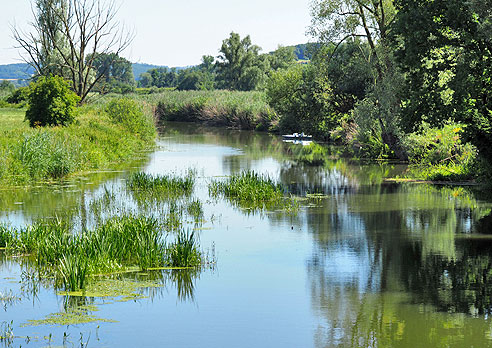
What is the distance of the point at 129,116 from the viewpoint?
4003 centimetres

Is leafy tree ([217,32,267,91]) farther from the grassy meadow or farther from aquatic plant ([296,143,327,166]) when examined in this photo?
aquatic plant ([296,143,327,166])

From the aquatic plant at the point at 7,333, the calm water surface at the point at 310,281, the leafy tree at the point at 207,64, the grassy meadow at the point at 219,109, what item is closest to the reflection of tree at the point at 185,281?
the calm water surface at the point at 310,281

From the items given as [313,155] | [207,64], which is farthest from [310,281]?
[207,64]

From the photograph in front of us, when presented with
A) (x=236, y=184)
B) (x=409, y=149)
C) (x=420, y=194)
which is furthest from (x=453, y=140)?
(x=236, y=184)

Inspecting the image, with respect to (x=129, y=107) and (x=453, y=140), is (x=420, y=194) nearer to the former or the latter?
(x=453, y=140)

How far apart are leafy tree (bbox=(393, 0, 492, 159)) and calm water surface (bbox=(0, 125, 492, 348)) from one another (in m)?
2.51

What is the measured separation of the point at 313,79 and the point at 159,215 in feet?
94.6

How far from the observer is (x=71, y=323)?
32.0ft

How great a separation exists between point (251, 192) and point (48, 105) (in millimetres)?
16471

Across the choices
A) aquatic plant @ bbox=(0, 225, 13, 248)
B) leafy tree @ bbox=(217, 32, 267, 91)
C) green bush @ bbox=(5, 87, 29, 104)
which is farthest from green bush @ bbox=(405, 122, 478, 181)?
leafy tree @ bbox=(217, 32, 267, 91)

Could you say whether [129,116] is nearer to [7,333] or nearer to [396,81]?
[396,81]

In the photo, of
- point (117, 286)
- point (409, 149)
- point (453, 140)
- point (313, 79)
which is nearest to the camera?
point (117, 286)

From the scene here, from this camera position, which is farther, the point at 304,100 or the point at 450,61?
the point at 304,100

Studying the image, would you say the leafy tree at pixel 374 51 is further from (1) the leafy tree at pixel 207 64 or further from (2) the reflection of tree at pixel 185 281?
(1) the leafy tree at pixel 207 64
